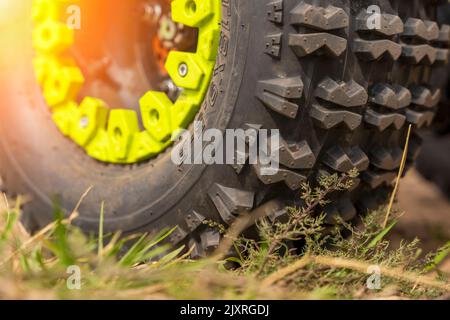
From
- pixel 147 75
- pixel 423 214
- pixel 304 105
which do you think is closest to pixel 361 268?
pixel 304 105

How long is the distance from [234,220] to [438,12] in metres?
0.72

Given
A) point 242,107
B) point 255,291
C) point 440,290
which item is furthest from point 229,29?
point 440,290

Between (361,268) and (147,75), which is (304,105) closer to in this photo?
(361,268)

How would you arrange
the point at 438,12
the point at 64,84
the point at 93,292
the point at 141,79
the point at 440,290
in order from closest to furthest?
the point at 93,292 → the point at 440,290 → the point at 438,12 → the point at 64,84 → the point at 141,79

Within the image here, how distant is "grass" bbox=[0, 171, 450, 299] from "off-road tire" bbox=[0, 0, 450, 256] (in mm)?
43

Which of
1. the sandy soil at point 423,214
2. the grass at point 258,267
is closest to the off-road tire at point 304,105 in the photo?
the grass at point 258,267

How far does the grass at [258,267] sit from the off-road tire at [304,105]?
4 centimetres

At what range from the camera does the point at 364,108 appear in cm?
129

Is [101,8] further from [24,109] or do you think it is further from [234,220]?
[234,220]

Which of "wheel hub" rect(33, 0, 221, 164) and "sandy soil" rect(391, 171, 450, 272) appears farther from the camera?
"sandy soil" rect(391, 171, 450, 272)

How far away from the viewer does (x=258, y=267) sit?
123cm

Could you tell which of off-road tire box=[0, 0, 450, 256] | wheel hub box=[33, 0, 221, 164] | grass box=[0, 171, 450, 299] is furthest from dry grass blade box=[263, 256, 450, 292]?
wheel hub box=[33, 0, 221, 164]

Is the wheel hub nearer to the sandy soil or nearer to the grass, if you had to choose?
the grass

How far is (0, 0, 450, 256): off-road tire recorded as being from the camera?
3.98ft
